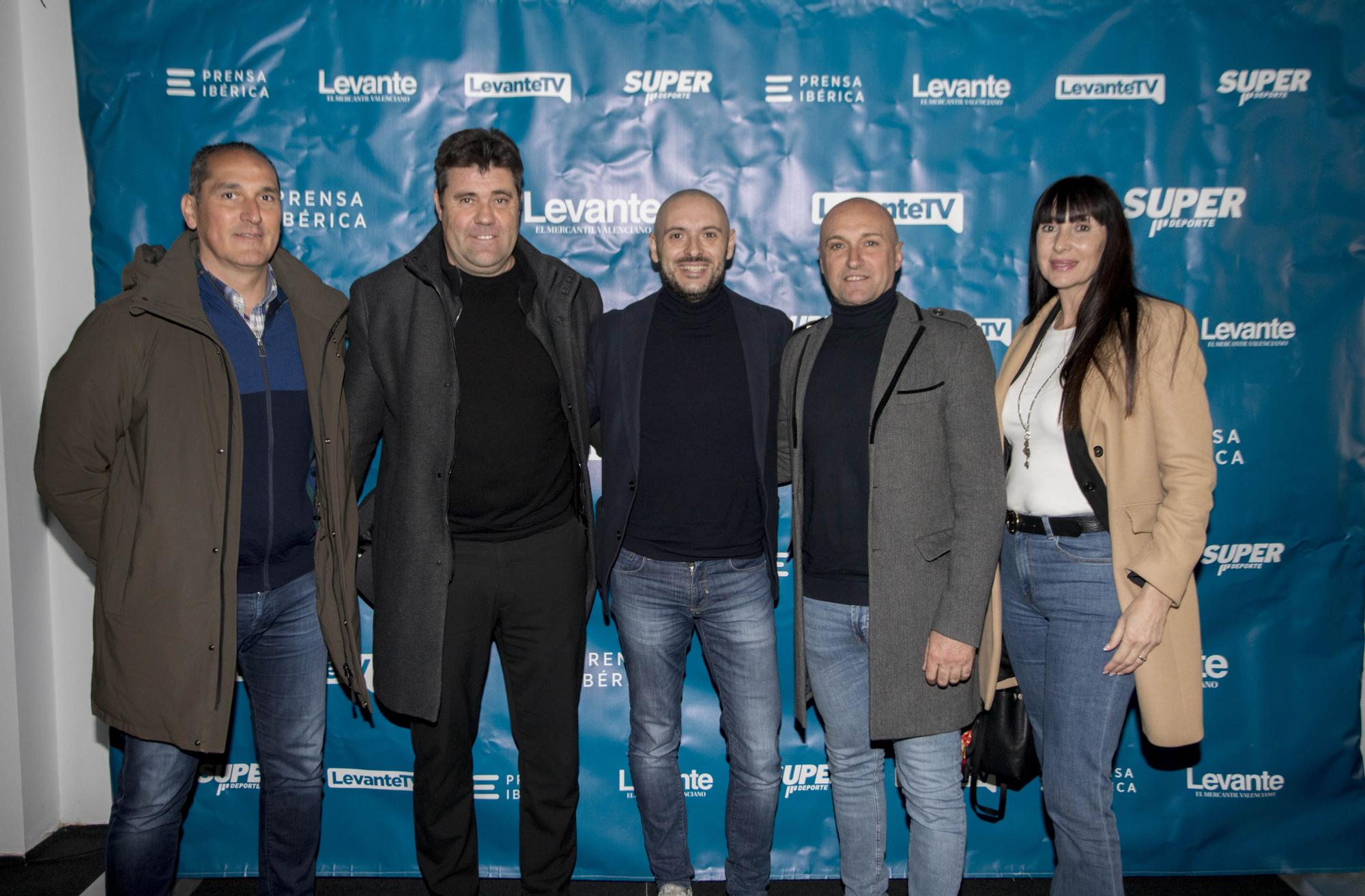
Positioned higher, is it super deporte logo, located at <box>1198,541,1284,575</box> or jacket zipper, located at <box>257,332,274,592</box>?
jacket zipper, located at <box>257,332,274,592</box>

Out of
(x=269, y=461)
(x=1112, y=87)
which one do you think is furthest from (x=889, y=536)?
(x=1112, y=87)

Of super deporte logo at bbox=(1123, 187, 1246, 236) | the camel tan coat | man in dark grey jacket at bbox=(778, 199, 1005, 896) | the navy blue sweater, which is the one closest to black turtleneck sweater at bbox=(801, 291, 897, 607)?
man in dark grey jacket at bbox=(778, 199, 1005, 896)

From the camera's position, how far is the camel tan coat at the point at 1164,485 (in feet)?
6.25

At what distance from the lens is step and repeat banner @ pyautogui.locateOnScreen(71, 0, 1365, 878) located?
276 cm

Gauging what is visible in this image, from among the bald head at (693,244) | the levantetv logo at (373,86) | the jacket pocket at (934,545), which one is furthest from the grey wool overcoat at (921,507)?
the levantetv logo at (373,86)

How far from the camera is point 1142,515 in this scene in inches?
76.9

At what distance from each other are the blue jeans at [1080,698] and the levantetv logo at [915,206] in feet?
4.15

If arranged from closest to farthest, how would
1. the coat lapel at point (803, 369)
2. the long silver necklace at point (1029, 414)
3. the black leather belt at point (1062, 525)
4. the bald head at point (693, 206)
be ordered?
the black leather belt at point (1062, 525) → the long silver necklace at point (1029, 414) → the coat lapel at point (803, 369) → the bald head at point (693, 206)

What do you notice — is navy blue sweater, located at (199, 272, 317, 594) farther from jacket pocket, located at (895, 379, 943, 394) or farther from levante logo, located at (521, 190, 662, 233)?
jacket pocket, located at (895, 379, 943, 394)

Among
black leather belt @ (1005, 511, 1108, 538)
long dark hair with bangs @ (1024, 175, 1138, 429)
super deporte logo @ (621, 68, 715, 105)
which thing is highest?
super deporte logo @ (621, 68, 715, 105)

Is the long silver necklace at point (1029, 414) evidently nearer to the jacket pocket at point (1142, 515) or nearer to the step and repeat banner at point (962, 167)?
the jacket pocket at point (1142, 515)

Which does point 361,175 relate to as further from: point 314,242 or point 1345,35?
point 1345,35

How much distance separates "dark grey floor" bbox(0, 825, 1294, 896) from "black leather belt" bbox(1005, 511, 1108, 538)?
4.96 ft

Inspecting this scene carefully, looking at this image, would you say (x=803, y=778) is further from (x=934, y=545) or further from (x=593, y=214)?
(x=593, y=214)
